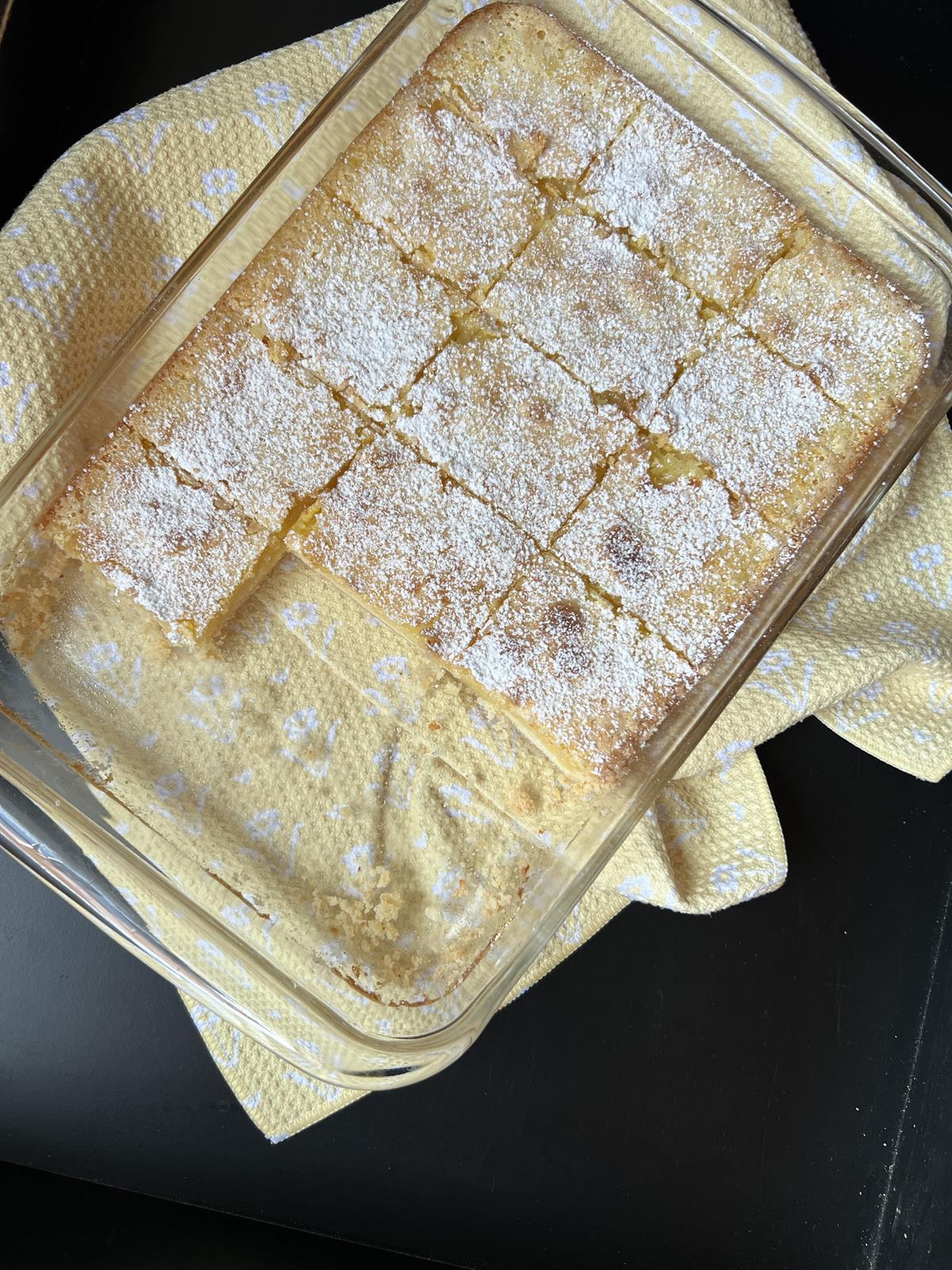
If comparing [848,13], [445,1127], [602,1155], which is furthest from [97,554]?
[848,13]

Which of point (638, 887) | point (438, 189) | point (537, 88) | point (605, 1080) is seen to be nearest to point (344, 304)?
point (438, 189)

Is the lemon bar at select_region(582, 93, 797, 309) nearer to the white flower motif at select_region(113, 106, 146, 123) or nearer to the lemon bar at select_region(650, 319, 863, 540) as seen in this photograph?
the lemon bar at select_region(650, 319, 863, 540)

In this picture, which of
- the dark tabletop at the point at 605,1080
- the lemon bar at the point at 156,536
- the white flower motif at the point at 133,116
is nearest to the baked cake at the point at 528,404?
the lemon bar at the point at 156,536

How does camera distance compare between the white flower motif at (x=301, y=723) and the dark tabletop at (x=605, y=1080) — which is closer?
the white flower motif at (x=301, y=723)

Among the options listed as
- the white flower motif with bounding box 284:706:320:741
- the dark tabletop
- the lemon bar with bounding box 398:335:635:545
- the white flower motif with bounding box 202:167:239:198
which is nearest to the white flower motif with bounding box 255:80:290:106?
the white flower motif with bounding box 202:167:239:198

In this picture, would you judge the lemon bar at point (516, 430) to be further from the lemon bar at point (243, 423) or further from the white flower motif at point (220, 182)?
the white flower motif at point (220, 182)

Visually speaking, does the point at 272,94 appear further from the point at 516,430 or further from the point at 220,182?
the point at 516,430
